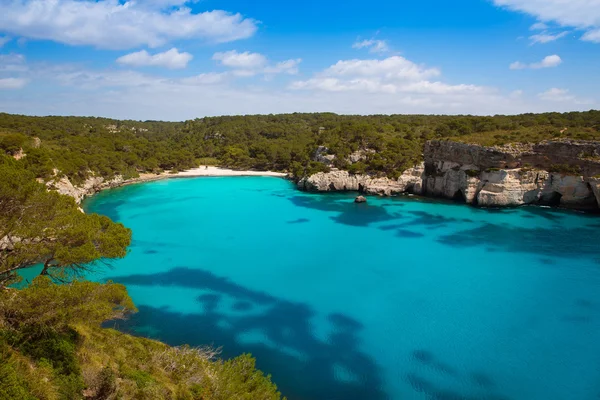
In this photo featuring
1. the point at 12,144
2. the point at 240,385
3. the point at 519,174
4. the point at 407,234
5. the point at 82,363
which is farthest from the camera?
the point at 519,174

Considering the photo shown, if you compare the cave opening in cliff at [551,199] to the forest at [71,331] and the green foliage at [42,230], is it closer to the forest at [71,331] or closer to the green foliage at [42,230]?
the forest at [71,331]

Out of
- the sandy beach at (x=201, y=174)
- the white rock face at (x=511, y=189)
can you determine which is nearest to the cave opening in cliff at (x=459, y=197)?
the white rock face at (x=511, y=189)

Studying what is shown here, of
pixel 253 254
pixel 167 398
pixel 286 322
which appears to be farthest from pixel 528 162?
pixel 167 398

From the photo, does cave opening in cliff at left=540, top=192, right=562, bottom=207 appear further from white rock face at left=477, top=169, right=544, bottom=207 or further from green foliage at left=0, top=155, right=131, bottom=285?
green foliage at left=0, top=155, right=131, bottom=285

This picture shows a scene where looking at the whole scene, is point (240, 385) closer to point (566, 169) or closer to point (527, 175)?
point (527, 175)

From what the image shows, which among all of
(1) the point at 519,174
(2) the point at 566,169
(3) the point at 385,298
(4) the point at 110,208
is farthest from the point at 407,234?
(4) the point at 110,208

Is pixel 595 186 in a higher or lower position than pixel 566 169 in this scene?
lower

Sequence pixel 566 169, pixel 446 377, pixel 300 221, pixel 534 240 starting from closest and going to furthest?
pixel 446 377 → pixel 534 240 → pixel 300 221 → pixel 566 169
